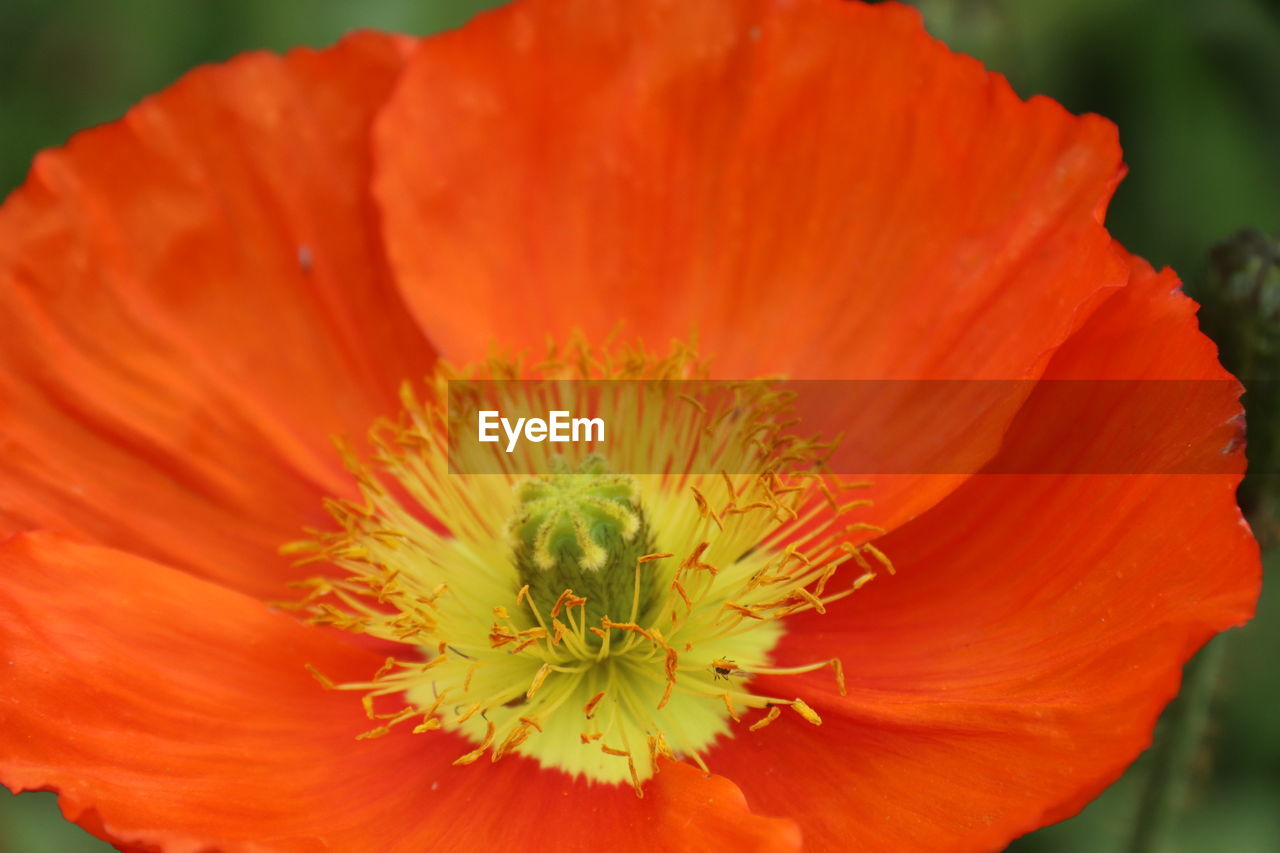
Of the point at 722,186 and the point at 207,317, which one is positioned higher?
the point at 722,186

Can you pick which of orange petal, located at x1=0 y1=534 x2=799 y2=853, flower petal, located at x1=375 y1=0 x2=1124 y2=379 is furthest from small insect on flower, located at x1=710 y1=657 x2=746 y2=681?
flower petal, located at x1=375 y1=0 x2=1124 y2=379

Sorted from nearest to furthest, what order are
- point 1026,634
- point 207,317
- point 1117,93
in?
point 1026,634 < point 207,317 < point 1117,93

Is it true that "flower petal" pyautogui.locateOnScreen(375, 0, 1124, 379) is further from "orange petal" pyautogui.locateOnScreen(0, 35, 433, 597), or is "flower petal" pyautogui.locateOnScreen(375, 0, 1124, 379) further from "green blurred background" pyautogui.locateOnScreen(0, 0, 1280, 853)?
"green blurred background" pyautogui.locateOnScreen(0, 0, 1280, 853)

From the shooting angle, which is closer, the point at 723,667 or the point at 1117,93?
the point at 723,667

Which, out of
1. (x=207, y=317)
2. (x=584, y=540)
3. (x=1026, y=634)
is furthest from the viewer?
(x=207, y=317)

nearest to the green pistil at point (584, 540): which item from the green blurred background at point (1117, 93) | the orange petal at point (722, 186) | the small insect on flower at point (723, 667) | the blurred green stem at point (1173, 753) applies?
the small insect on flower at point (723, 667)

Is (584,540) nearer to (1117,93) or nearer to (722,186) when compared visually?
(722,186)

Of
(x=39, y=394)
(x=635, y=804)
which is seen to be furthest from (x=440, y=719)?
(x=39, y=394)

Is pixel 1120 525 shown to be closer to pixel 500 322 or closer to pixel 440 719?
pixel 440 719

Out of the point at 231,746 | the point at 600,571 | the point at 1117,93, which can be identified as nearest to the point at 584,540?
the point at 600,571
